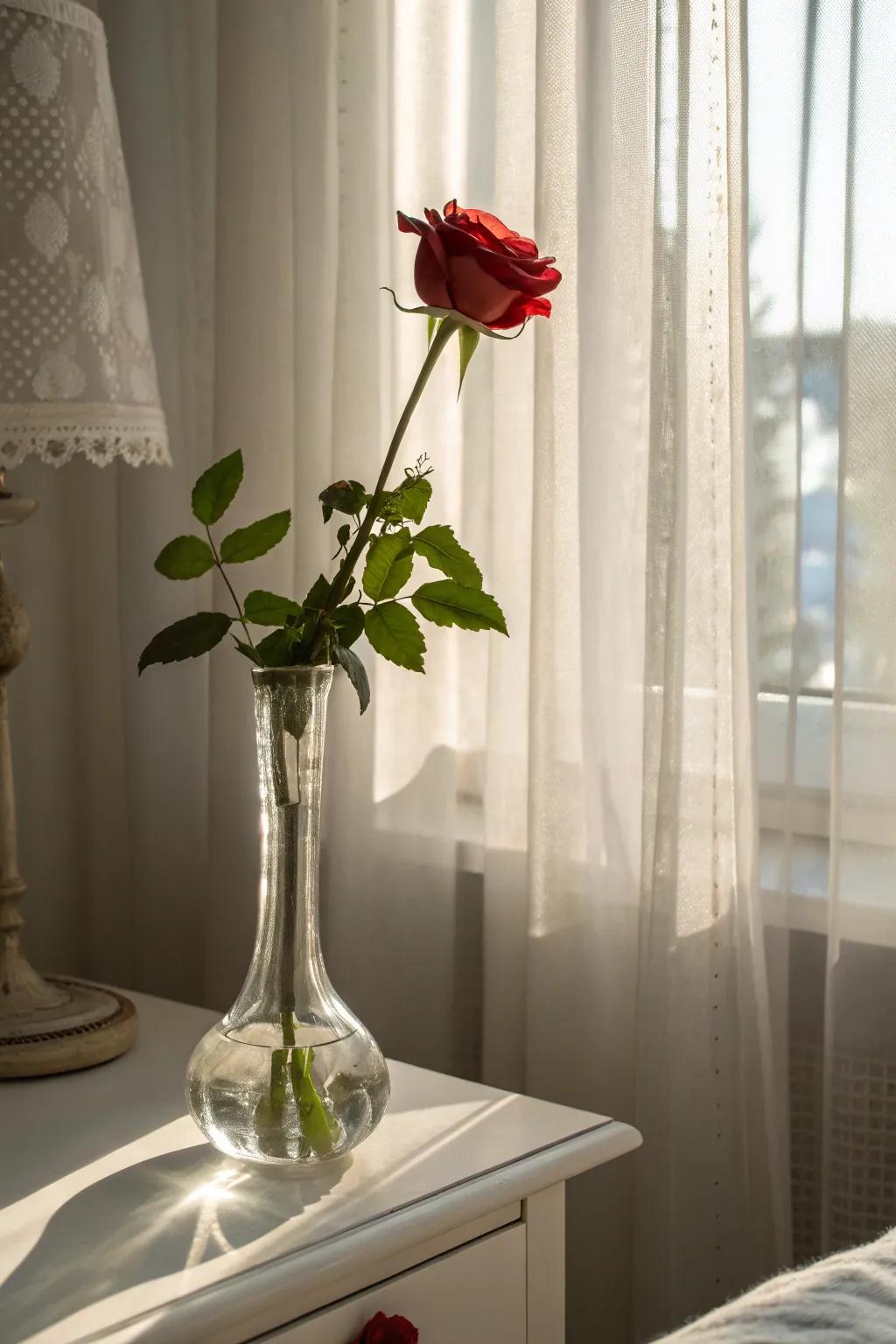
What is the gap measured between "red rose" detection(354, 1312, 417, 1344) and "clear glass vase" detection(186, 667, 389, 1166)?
10 cm

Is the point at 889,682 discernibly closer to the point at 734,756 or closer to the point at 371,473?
the point at 734,756

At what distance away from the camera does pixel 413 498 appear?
84 cm

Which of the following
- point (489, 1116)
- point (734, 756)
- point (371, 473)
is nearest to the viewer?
point (489, 1116)

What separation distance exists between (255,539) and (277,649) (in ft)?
0.28

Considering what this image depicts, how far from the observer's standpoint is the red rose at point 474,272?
0.78m

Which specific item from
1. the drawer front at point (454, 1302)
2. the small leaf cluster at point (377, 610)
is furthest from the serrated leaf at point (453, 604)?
the drawer front at point (454, 1302)

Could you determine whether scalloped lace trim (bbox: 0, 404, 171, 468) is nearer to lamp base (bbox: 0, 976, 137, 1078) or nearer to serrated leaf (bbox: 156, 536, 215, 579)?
serrated leaf (bbox: 156, 536, 215, 579)

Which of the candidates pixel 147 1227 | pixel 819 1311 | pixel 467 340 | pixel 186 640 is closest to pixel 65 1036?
pixel 147 1227

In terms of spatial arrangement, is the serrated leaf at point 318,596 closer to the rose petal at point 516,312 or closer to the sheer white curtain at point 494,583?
the rose petal at point 516,312

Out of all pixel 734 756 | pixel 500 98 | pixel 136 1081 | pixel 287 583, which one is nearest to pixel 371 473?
pixel 287 583

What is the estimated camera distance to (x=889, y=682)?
104cm

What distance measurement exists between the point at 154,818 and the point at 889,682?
839 millimetres

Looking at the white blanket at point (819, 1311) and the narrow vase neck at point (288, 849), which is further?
the narrow vase neck at point (288, 849)

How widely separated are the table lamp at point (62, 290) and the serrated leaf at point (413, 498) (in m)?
0.29
